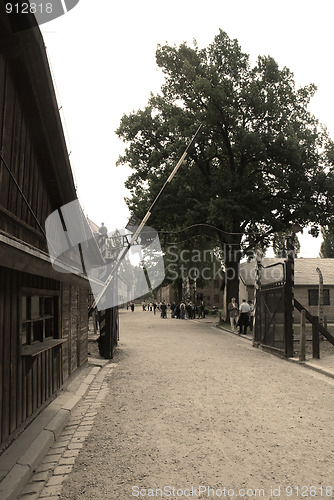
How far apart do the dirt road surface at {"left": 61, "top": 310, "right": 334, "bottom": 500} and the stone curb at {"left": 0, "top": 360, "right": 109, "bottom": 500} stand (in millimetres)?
419

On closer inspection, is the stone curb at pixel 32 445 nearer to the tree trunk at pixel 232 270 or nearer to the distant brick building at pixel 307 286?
the tree trunk at pixel 232 270

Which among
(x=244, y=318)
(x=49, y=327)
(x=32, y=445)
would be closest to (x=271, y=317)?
(x=244, y=318)

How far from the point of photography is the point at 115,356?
14188 mm

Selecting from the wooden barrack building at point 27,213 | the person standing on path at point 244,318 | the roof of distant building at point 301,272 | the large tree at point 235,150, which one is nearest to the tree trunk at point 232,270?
the large tree at point 235,150

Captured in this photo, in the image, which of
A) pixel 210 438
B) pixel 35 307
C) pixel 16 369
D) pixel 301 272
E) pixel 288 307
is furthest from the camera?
pixel 301 272

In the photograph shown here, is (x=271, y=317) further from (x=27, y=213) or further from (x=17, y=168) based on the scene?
(x=17, y=168)

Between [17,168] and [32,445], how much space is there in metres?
3.20

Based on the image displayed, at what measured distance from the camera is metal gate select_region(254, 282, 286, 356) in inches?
553

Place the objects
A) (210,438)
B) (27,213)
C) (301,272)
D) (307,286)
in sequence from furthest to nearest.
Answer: (301,272) → (307,286) → (27,213) → (210,438)

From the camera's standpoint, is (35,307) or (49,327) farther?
(49,327)

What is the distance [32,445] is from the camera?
513 centimetres

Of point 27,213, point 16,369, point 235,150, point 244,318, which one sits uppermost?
point 235,150

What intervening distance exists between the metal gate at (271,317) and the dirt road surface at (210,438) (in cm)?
361

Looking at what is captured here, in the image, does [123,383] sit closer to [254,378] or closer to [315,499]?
[254,378]
